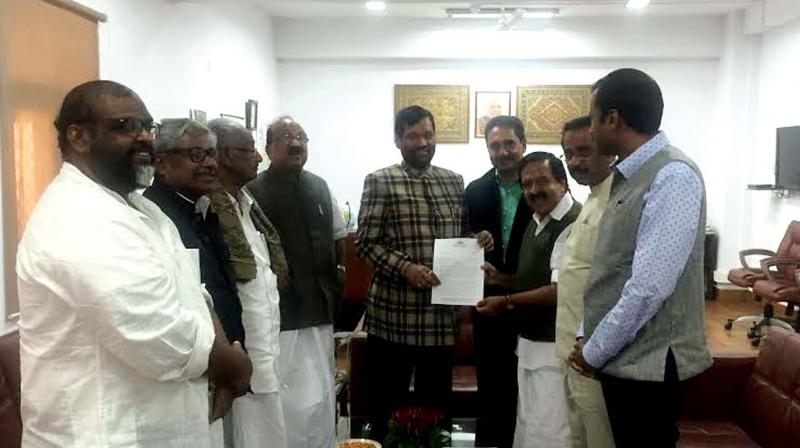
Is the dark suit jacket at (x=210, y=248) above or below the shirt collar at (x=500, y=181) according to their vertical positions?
→ below

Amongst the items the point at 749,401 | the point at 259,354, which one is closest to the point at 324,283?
the point at 259,354

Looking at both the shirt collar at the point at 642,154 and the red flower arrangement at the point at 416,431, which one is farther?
the red flower arrangement at the point at 416,431

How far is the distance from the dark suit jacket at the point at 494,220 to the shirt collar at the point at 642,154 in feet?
3.13

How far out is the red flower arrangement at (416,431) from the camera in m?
2.36

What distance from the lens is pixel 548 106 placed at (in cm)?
775

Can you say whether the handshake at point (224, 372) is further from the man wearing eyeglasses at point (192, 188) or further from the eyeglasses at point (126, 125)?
the eyeglasses at point (126, 125)

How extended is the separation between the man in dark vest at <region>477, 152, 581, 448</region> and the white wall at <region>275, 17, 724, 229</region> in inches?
211

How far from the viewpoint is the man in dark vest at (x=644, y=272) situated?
5.49ft

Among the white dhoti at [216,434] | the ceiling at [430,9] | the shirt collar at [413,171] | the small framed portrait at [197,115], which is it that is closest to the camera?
the white dhoti at [216,434]

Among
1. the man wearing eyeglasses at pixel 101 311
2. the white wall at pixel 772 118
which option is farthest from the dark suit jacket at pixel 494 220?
the white wall at pixel 772 118

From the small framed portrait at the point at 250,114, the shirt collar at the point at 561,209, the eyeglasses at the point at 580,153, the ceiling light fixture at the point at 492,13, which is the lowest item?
the shirt collar at the point at 561,209

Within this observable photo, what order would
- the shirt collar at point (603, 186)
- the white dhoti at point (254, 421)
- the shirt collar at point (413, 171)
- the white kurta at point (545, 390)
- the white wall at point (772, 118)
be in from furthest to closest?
1. the white wall at point (772, 118)
2. the shirt collar at point (413, 171)
3. the white kurta at point (545, 390)
4. the white dhoti at point (254, 421)
5. the shirt collar at point (603, 186)

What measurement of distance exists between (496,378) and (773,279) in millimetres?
3809

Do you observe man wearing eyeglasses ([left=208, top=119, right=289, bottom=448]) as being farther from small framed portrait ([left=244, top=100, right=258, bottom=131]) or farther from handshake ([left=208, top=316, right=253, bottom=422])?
small framed portrait ([left=244, top=100, right=258, bottom=131])
